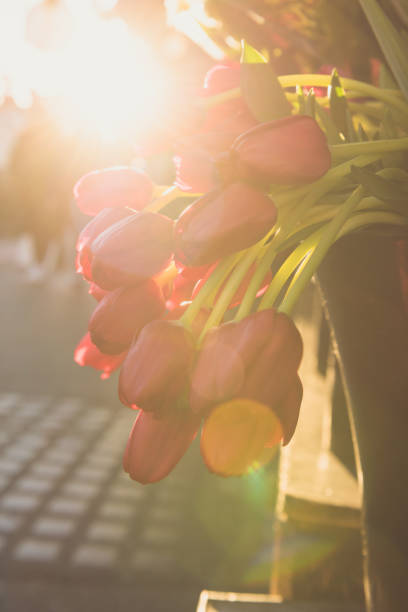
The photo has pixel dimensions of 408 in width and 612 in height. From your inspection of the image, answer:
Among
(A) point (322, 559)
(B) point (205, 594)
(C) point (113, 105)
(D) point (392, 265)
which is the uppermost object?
(C) point (113, 105)

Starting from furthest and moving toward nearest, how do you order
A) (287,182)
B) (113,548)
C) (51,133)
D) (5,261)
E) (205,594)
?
(5,261), (51,133), (113,548), (205,594), (287,182)

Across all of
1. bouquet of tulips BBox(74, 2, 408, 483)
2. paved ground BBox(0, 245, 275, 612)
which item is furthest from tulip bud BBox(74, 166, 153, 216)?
paved ground BBox(0, 245, 275, 612)

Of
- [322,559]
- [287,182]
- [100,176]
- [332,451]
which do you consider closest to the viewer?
[287,182]

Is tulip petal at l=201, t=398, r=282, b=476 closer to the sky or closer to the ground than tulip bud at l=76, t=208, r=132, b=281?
closer to the ground

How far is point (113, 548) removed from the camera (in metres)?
2.51

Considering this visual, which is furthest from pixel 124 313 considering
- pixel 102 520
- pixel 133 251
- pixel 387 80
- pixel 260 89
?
pixel 102 520

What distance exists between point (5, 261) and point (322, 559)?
1026cm

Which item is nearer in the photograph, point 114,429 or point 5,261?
point 114,429

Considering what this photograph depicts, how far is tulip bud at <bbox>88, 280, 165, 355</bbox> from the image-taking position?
0.37 meters

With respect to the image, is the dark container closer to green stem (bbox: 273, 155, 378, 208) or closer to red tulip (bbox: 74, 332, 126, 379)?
green stem (bbox: 273, 155, 378, 208)

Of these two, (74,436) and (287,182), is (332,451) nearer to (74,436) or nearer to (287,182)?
(287,182)

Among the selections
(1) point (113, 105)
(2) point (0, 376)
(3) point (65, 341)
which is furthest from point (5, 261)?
(1) point (113, 105)

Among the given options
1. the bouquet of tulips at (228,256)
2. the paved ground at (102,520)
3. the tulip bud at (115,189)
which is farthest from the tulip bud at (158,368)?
the paved ground at (102,520)

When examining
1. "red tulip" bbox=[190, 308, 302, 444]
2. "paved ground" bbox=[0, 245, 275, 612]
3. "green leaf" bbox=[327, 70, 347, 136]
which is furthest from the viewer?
"paved ground" bbox=[0, 245, 275, 612]
